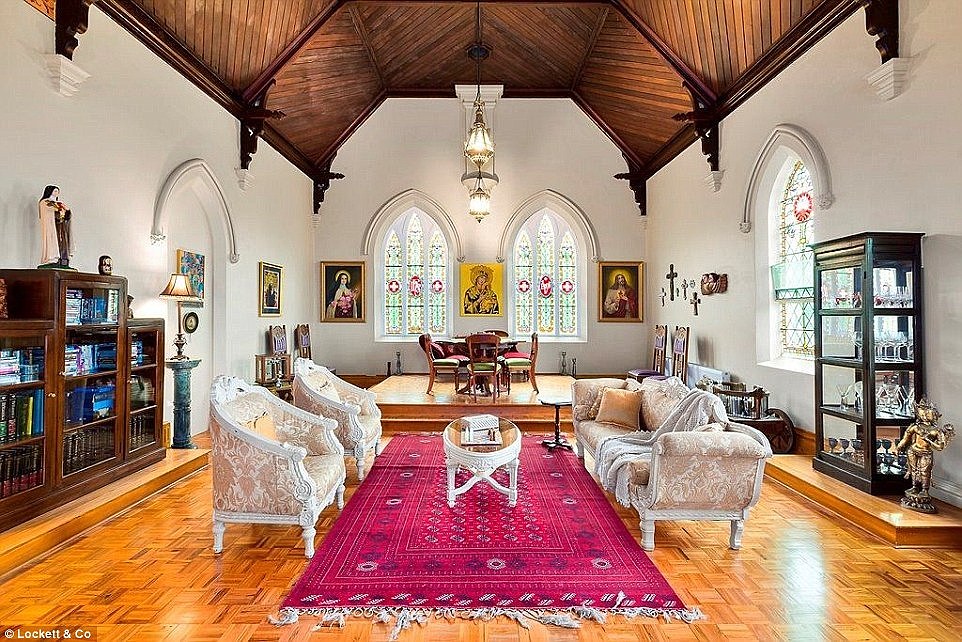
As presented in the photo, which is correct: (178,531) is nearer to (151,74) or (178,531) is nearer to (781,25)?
(151,74)

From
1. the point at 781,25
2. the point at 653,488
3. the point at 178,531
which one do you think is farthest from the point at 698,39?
the point at 178,531

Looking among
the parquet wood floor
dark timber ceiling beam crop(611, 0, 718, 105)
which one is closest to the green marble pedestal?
the parquet wood floor

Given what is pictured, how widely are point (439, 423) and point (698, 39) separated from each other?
222 inches

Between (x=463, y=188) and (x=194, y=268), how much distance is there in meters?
5.37

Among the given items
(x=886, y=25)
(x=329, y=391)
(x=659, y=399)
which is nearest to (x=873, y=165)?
(x=886, y=25)

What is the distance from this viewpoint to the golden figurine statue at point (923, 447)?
3.50 metres

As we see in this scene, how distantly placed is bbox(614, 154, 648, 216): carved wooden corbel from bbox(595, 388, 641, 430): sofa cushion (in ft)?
20.1

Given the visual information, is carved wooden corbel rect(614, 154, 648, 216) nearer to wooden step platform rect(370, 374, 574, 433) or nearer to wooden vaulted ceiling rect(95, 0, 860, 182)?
wooden vaulted ceiling rect(95, 0, 860, 182)

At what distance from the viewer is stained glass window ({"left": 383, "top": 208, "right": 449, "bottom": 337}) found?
10453mm

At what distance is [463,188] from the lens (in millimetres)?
10133

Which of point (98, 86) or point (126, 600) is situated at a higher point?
point (98, 86)

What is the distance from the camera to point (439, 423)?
682 centimetres

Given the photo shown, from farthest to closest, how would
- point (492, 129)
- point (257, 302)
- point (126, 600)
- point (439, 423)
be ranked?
1. point (492, 129)
2. point (257, 302)
3. point (439, 423)
4. point (126, 600)

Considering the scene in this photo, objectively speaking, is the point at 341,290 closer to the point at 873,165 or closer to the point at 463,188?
the point at 463,188
